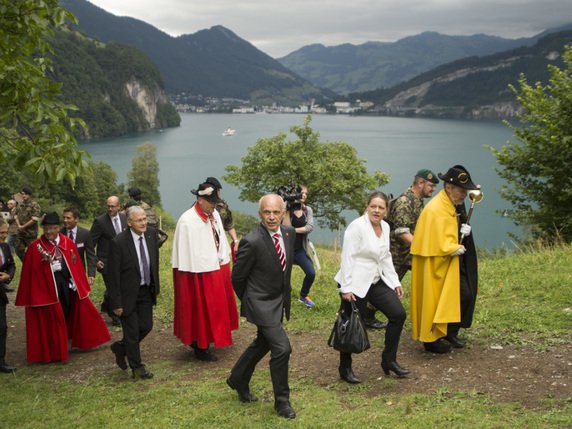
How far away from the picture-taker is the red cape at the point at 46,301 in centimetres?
686

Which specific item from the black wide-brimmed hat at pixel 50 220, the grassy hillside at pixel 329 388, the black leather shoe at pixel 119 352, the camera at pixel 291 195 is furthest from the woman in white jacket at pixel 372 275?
the black wide-brimmed hat at pixel 50 220

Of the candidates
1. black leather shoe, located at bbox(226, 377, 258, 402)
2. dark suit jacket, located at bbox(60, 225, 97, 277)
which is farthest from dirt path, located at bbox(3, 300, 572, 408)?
dark suit jacket, located at bbox(60, 225, 97, 277)

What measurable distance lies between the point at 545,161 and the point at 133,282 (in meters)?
11.8

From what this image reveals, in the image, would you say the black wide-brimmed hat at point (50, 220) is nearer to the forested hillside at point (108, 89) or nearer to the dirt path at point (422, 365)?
the dirt path at point (422, 365)

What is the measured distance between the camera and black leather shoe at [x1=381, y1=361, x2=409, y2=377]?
18.0 feet

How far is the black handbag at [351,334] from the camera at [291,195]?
10.0ft

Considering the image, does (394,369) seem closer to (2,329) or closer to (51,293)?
(51,293)

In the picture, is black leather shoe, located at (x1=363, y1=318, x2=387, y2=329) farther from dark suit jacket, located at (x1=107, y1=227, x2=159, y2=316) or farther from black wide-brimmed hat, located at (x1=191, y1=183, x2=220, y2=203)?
dark suit jacket, located at (x1=107, y1=227, x2=159, y2=316)

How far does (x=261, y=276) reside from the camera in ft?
15.6

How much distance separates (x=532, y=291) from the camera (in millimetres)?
8062

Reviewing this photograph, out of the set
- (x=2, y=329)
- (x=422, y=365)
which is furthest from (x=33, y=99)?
(x=422, y=365)

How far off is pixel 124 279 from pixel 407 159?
76.1 metres

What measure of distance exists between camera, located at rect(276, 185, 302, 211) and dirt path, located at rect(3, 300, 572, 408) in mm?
1843

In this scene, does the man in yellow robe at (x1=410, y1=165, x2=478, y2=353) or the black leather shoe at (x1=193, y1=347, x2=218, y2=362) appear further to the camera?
the black leather shoe at (x1=193, y1=347, x2=218, y2=362)
